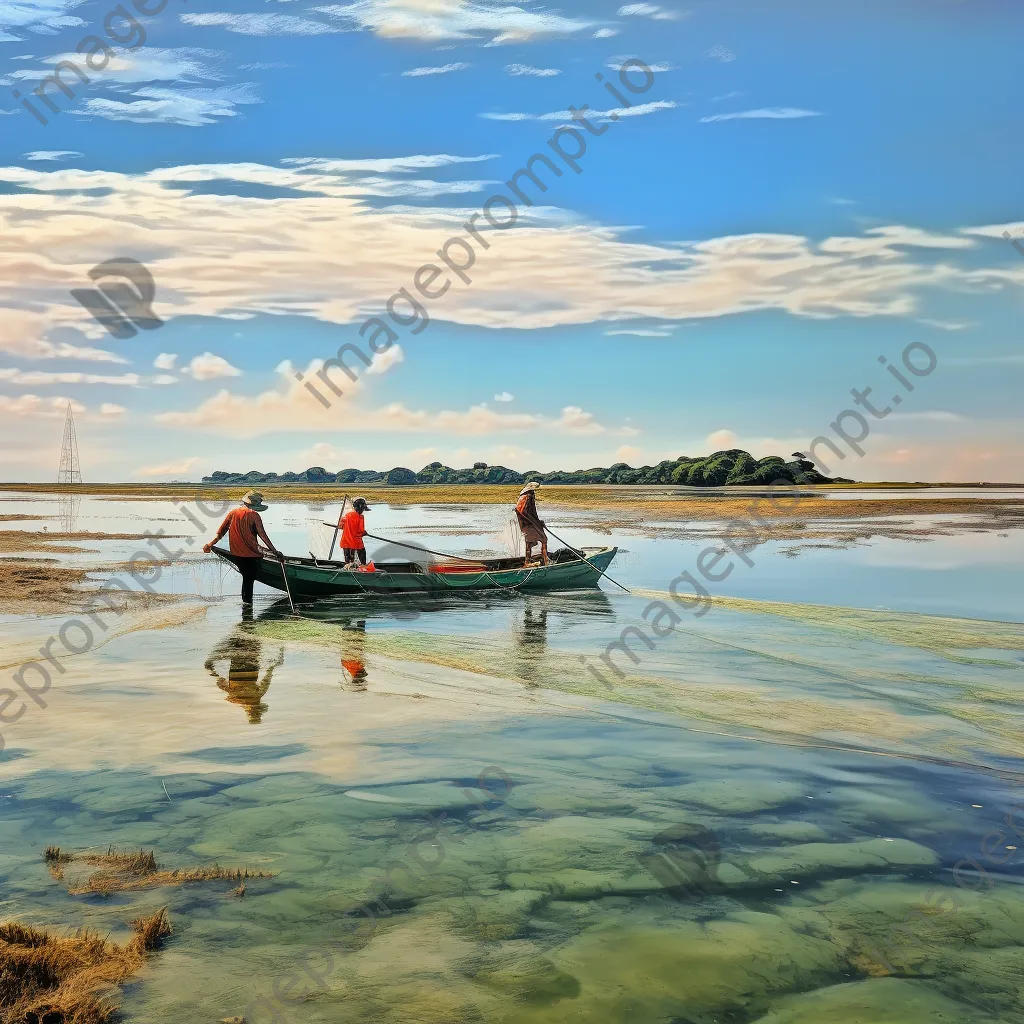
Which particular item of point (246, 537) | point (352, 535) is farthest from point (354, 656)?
point (352, 535)

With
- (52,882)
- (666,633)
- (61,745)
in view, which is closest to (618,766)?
(52,882)

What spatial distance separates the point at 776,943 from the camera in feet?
18.6

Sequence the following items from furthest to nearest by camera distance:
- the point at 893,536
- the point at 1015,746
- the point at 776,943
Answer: the point at 893,536 → the point at 1015,746 → the point at 776,943

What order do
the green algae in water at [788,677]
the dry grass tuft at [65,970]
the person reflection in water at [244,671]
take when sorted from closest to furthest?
1. the dry grass tuft at [65,970]
2. the green algae in water at [788,677]
3. the person reflection in water at [244,671]

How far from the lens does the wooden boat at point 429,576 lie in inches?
826

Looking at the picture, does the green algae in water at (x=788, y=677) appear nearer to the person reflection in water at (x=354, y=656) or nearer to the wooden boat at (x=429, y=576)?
the person reflection in water at (x=354, y=656)

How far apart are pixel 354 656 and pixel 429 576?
7.34 m

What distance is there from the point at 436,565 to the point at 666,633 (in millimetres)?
7814

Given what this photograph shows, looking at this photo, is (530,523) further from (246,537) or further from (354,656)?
(354,656)

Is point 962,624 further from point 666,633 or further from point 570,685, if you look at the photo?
point 570,685

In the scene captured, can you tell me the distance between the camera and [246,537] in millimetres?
19250

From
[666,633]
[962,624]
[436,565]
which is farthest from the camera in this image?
[436,565]

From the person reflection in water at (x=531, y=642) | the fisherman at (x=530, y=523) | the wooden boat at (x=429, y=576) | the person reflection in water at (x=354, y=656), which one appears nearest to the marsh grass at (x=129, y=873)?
the person reflection in water at (x=354, y=656)

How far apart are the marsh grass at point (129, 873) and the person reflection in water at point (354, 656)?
19.0 feet
